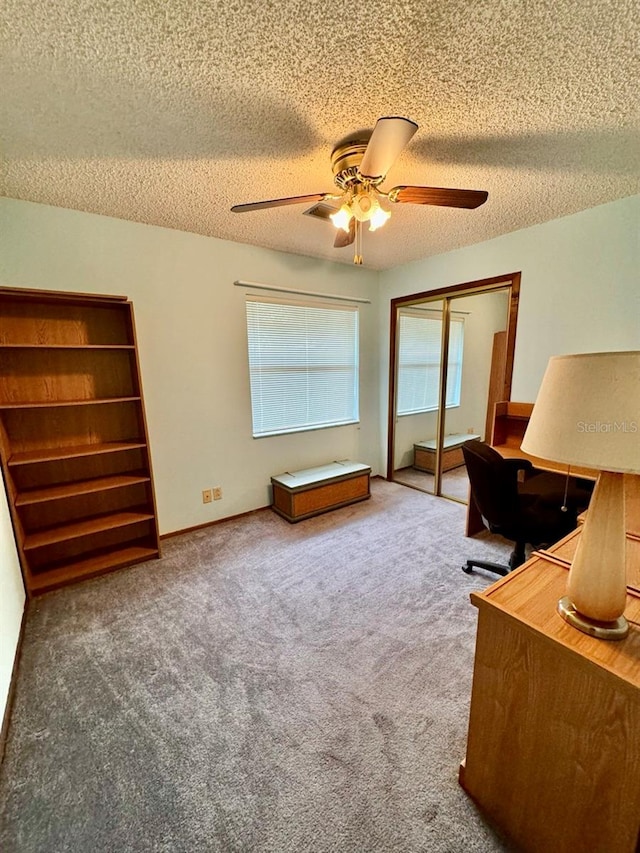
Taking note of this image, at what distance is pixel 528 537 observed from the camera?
198 centimetres

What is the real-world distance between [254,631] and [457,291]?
3.30m

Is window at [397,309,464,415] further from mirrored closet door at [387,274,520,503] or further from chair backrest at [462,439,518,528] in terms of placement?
chair backrest at [462,439,518,528]

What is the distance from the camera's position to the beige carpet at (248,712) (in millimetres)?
1061

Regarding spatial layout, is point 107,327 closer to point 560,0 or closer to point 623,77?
point 560,0

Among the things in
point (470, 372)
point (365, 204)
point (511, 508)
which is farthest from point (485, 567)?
point (365, 204)

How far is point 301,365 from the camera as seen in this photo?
3.46m

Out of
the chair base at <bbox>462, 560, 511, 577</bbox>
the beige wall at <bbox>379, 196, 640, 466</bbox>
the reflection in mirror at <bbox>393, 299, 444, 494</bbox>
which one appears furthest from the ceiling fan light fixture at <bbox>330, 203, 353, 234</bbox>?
the chair base at <bbox>462, 560, 511, 577</bbox>

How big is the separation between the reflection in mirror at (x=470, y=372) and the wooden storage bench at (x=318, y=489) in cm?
102

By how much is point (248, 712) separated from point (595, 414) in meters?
1.67

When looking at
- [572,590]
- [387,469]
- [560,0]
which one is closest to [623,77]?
[560,0]

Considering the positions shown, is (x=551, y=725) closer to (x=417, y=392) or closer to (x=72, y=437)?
(x=72, y=437)

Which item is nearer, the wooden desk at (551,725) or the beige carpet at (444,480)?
the wooden desk at (551,725)

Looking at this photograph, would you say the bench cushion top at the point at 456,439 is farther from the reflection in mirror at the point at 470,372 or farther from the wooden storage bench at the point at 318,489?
the wooden storage bench at the point at 318,489

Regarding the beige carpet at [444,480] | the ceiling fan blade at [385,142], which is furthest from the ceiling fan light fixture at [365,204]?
the beige carpet at [444,480]
